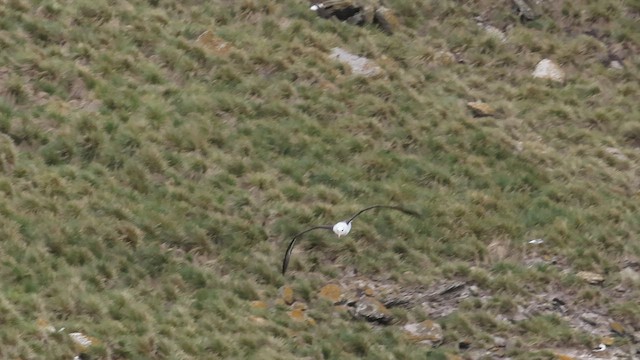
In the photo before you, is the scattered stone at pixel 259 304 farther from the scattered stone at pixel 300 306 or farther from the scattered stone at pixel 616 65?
the scattered stone at pixel 616 65

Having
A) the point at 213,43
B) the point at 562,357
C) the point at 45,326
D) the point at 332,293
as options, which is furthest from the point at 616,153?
the point at 45,326

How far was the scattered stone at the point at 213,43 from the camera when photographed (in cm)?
1471

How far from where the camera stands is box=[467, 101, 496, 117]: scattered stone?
15.2 meters

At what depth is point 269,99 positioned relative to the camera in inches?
556

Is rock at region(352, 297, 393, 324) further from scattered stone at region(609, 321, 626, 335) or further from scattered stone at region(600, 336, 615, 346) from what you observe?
scattered stone at region(609, 321, 626, 335)

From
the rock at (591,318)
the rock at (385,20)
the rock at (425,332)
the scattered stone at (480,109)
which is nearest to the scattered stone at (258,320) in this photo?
the rock at (425,332)

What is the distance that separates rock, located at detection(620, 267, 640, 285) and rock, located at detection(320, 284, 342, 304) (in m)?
3.94

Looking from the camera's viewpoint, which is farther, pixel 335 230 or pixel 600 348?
pixel 335 230

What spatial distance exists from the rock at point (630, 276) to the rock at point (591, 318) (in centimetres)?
88

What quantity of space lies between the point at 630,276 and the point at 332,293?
416 cm

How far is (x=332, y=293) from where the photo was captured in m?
11.2

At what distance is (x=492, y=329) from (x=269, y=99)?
5.06 metres

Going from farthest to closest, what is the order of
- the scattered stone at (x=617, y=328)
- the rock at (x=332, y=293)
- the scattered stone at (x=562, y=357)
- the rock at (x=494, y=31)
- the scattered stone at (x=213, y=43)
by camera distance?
the rock at (x=494, y=31), the scattered stone at (x=213, y=43), the scattered stone at (x=617, y=328), the rock at (x=332, y=293), the scattered stone at (x=562, y=357)

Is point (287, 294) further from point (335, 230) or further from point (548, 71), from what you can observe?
point (548, 71)
